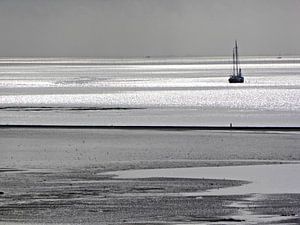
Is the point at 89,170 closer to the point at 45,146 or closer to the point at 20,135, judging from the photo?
the point at 45,146

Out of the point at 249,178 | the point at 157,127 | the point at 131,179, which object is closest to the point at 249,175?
the point at 249,178

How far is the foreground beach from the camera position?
797 inches

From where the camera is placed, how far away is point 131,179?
2681cm

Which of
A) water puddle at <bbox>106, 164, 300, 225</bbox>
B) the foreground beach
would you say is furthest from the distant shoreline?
water puddle at <bbox>106, 164, 300, 225</bbox>

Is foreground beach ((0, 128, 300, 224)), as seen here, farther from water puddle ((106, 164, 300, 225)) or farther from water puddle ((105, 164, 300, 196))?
water puddle ((105, 164, 300, 196))

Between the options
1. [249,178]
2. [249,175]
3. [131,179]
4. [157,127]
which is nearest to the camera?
[131,179]

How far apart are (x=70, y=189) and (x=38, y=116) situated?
135ft

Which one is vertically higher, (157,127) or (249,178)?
(249,178)

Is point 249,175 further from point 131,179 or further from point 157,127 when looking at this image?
point 157,127

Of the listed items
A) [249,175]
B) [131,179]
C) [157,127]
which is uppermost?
[131,179]

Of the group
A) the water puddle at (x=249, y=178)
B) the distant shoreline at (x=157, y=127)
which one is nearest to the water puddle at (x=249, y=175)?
the water puddle at (x=249, y=178)

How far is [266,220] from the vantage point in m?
19.3

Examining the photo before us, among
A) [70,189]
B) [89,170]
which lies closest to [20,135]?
[89,170]

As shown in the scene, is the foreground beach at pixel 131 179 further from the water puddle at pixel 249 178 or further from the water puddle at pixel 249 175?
the water puddle at pixel 249 175
